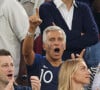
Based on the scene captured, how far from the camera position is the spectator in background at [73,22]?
684 cm

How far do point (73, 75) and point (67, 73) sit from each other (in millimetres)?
92

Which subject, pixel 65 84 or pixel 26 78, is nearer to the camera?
pixel 65 84

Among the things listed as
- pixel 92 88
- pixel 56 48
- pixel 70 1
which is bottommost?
pixel 92 88

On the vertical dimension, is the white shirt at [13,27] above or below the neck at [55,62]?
above

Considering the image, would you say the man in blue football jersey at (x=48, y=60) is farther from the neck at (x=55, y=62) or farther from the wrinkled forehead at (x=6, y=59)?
the wrinkled forehead at (x=6, y=59)

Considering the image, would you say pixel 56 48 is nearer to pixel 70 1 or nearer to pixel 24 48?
pixel 24 48

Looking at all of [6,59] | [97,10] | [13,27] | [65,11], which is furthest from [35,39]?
[6,59]

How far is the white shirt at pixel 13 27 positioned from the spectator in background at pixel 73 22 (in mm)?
397

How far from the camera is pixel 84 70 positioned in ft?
21.0

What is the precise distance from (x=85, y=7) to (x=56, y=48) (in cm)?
81

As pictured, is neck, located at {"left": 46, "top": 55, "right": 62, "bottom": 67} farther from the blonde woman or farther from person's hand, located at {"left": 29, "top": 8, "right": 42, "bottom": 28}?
person's hand, located at {"left": 29, "top": 8, "right": 42, "bottom": 28}

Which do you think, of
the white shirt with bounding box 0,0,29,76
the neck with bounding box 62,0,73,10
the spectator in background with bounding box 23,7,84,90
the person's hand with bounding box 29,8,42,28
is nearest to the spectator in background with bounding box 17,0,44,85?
the white shirt with bounding box 0,0,29,76

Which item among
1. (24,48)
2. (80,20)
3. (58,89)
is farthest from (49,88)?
(80,20)

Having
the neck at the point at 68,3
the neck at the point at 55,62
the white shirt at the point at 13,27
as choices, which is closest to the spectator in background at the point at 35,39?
the white shirt at the point at 13,27
